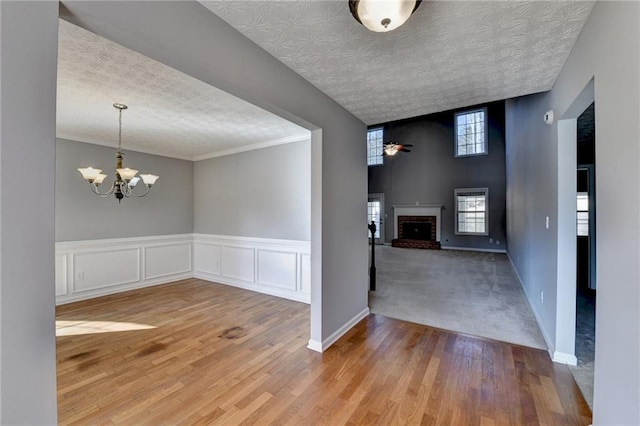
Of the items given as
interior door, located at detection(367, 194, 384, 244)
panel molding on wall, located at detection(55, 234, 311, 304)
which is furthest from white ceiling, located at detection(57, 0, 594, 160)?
interior door, located at detection(367, 194, 384, 244)

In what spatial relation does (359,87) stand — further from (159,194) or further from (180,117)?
(159,194)

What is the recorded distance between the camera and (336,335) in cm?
278

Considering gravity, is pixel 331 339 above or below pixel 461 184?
below

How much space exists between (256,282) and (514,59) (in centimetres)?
425

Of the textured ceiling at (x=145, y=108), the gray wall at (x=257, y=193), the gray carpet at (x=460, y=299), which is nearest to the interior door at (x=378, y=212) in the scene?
the gray carpet at (x=460, y=299)

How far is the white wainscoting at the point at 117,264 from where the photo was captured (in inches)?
155

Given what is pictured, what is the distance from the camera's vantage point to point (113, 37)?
3.90 ft

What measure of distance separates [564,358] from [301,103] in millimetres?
3093

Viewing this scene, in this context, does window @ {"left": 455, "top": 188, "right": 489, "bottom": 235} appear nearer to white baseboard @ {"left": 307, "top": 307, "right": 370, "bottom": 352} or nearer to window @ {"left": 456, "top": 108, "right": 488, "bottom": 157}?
window @ {"left": 456, "top": 108, "right": 488, "bottom": 157}

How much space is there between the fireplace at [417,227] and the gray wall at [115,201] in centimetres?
746

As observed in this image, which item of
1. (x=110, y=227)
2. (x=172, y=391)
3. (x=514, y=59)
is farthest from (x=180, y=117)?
(x=514, y=59)

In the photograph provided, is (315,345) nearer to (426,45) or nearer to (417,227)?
(426,45)

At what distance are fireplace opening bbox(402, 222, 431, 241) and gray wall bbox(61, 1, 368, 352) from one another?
23.8ft

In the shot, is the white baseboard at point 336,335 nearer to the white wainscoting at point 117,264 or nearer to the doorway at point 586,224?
the doorway at point 586,224
